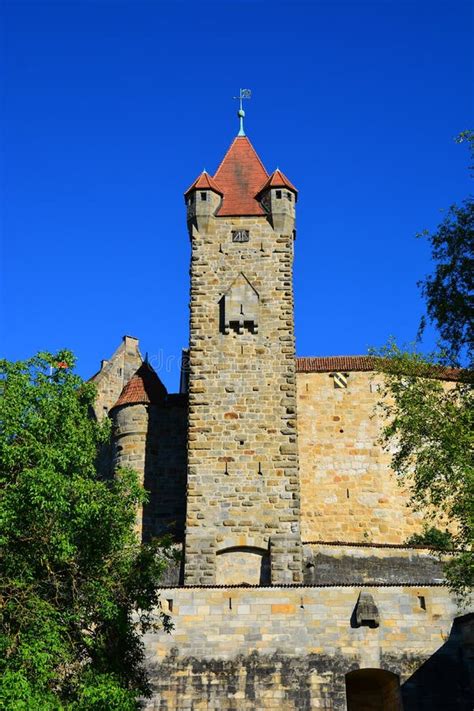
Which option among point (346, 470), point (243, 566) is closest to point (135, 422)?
point (243, 566)

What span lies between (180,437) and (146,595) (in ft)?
39.4

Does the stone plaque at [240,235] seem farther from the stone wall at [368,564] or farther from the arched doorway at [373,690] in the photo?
the arched doorway at [373,690]

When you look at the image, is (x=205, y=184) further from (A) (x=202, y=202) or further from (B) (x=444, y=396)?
(B) (x=444, y=396)

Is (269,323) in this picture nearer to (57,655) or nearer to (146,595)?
(146,595)

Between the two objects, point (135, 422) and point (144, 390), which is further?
point (144, 390)

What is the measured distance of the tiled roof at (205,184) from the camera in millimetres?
28500

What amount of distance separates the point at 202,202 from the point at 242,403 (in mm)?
7329

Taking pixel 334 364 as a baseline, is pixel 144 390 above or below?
below

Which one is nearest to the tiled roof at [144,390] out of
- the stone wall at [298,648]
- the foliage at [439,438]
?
the stone wall at [298,648]

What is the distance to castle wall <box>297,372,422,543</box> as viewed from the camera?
2867 cm

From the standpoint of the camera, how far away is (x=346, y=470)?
29.5m

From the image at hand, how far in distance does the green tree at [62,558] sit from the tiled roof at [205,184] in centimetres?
1390

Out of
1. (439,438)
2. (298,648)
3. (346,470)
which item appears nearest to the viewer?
(439,438)

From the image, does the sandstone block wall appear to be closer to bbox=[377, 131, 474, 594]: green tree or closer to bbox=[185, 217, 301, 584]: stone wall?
bbox=[185, 217, 301, 584]: stone wall
